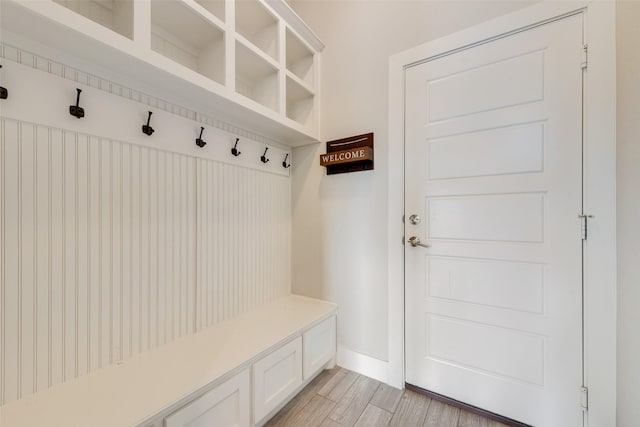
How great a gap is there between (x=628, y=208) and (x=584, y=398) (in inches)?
35.2

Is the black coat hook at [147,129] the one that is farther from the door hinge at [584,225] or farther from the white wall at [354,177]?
the door hinge at [584,225]

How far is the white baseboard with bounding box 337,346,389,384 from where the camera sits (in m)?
1.70

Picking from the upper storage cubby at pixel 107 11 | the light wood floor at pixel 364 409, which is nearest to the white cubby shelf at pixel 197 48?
the upper storage cubby at pixel 107 11

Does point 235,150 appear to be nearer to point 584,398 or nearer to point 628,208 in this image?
point 628,208

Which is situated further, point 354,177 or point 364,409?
point 354,177

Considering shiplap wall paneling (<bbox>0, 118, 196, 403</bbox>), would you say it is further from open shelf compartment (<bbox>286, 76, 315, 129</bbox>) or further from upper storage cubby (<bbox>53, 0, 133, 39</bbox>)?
open shelf compartment (<bbox>286, 76, 315, 129</bbox>)

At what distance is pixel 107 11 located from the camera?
46.6 inches

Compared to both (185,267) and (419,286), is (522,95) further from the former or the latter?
(185,267)

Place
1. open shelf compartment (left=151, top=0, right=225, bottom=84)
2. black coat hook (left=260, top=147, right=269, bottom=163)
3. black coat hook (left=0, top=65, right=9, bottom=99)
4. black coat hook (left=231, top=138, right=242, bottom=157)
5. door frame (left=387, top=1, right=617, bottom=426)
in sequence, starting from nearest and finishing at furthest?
1. black coat hook (left=0, top=65, right=9, bottom=99)
2. door frame (left=387, top=1, right=617, bottom=426)
3. open shelf compartment (left=151, top=0, right=225, bottom=84)
4. black coat hook (left=231, top=138, right=242, bottom=157)
5. black coat hook (left=260, top=147, right=269, bottom=163)

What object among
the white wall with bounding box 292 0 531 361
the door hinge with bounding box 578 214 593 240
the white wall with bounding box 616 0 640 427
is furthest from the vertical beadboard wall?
the white wall with bounding box 616 0 640 427

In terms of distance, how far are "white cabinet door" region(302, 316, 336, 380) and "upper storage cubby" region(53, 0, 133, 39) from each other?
1752 millimetres

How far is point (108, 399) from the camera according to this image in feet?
2.98

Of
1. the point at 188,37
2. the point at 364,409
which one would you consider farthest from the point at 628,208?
the point at 188,37

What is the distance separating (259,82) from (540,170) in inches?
70.3
